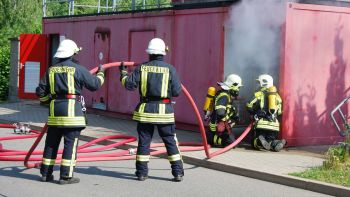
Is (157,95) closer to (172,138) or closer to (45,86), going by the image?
(172,138)

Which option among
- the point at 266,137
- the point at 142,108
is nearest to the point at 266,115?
the point at 266,137

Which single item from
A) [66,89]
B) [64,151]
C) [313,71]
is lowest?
[64,151]

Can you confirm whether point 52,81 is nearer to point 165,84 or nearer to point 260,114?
point 165,84

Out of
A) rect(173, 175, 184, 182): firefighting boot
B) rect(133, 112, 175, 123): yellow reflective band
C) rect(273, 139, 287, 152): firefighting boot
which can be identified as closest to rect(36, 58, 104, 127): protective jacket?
rect(133, 112, 175, 123): yellow reflective band

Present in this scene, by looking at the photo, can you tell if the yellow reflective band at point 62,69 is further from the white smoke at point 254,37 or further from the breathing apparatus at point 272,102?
the white smoke at point 254,37

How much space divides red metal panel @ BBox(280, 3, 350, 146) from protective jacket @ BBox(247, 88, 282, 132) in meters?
0.31

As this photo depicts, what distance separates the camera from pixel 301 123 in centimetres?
1172

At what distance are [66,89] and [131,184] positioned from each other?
1.49 meters

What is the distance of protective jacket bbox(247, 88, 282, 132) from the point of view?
1114 cm

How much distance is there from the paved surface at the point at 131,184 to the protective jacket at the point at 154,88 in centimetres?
88

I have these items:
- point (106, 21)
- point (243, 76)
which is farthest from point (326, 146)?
point (106, 21)

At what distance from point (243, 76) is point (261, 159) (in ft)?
10.7

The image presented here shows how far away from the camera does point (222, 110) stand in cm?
1131

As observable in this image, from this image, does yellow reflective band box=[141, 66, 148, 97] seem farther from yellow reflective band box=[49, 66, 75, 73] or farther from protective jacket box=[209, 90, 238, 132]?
protective jacket box=[209, 90, 238, 132]
